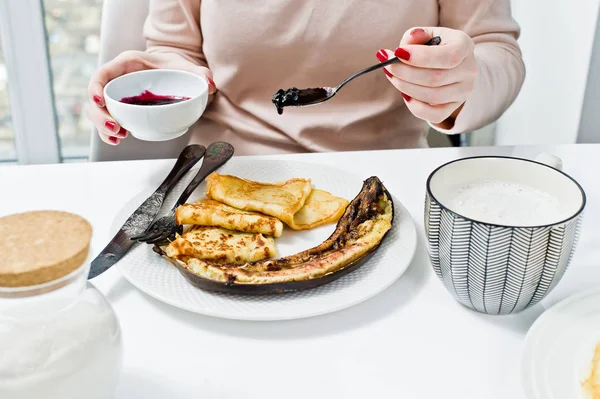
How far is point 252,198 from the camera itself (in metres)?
0.85

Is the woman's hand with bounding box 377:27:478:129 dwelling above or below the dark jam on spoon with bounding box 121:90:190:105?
above

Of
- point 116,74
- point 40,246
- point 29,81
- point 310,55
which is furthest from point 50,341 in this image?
point 29,81

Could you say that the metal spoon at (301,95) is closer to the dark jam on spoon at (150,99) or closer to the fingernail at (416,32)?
the fingernail at (416,32)

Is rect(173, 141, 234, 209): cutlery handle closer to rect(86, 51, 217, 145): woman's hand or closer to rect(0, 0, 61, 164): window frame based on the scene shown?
rect(86, 51, 217, 145): woman's hand

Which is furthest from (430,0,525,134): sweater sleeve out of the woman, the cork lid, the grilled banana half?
the cork lid

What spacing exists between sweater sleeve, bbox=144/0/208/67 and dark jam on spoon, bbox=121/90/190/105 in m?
0.27

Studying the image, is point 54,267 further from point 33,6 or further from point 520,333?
point 33,6

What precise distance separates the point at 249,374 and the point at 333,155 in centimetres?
52

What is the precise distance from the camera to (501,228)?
561 millimetres

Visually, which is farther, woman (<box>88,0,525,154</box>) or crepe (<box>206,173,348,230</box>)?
woman (<box>88,0,525,154</box>)

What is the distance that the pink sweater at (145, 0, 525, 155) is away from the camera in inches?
44.4

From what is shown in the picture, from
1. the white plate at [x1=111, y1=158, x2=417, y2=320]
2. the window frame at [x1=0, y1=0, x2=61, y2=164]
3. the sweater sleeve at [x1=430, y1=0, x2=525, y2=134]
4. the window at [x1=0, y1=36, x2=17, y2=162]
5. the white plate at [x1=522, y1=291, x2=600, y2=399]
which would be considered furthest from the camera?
the window at [x1=0, y1=36, x2=17, y2=162]

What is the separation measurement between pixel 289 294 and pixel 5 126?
7.36 ft

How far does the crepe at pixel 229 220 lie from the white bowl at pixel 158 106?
140 millimetres
